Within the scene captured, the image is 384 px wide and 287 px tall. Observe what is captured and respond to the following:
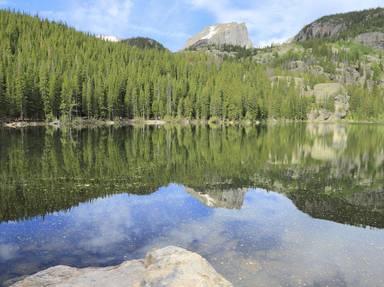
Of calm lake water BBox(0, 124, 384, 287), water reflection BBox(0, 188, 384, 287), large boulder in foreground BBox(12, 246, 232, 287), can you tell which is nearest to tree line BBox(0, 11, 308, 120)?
calm lake water BBox(0, 124, 384, 287)

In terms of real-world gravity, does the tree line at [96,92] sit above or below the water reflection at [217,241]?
above

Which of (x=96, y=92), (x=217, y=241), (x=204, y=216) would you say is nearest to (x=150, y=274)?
(x=217, y=241)

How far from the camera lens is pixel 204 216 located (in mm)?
23172

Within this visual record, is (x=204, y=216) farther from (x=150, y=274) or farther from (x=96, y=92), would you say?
(x=96, y=92)

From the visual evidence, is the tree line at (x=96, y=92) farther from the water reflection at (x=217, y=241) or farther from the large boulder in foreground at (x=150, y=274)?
the large boulder in foreground at (x=150, y=274)

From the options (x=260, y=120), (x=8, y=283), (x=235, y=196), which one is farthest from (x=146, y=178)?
(x=260, y=120)

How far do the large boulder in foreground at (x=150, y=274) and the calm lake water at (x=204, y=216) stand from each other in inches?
122

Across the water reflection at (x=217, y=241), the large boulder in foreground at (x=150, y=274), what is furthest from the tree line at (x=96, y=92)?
the large boulder in foreground at (x=150, y=274)

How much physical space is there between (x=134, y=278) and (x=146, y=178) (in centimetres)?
2334

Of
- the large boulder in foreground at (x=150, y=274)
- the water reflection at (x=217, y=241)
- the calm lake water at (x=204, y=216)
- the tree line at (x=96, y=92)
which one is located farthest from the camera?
the tree line at (x=96, y=92)

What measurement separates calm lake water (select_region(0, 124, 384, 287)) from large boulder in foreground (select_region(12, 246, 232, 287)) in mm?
3104

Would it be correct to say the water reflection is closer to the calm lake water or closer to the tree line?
the calm lake water

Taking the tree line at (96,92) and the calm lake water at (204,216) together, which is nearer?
the calm lake water at (204,216)

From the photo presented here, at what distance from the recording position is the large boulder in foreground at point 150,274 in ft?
32.4
